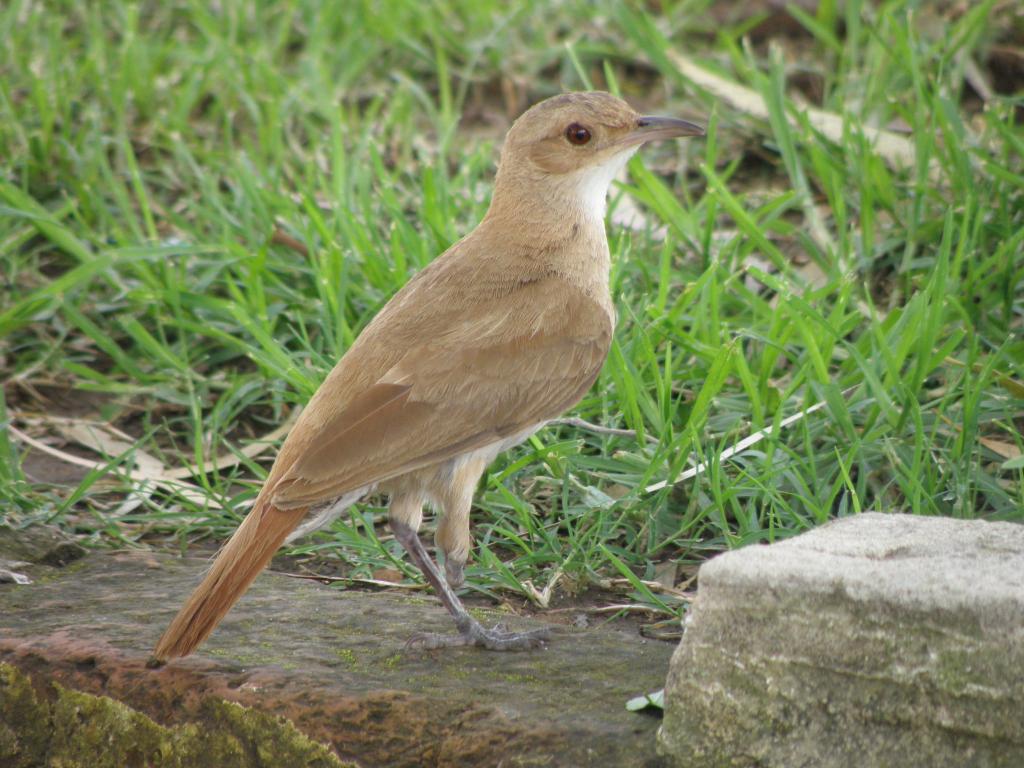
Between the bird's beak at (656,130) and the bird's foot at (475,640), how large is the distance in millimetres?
1630

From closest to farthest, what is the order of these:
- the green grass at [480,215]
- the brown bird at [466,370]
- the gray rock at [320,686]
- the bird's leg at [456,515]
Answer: the gray rock at [320,686]
the brown bird at [466,370]
the bird's leg at [456,515]
the green grass at [480,215]

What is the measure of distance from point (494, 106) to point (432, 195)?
186 cm

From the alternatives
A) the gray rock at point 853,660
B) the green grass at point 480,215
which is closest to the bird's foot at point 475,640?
the green grass at point 480,215

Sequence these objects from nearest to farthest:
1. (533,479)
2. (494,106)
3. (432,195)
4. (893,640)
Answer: (893,640), (533,479), (432,195), (494,106)

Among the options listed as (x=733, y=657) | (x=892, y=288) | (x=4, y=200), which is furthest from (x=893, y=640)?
(x=4, y=200)

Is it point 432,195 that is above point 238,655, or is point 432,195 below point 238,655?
above

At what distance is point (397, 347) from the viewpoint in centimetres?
398

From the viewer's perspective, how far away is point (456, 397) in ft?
12.8

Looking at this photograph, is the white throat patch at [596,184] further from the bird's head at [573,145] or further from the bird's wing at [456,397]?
the bird's wing at [456,397]

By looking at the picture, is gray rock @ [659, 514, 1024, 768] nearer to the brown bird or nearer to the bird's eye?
the brown bird

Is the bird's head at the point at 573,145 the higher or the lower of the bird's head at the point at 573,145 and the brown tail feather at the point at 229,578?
the higher

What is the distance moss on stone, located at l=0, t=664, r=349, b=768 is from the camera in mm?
3328

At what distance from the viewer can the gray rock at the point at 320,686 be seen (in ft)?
10.6

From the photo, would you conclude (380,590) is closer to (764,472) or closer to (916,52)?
(764,472)
